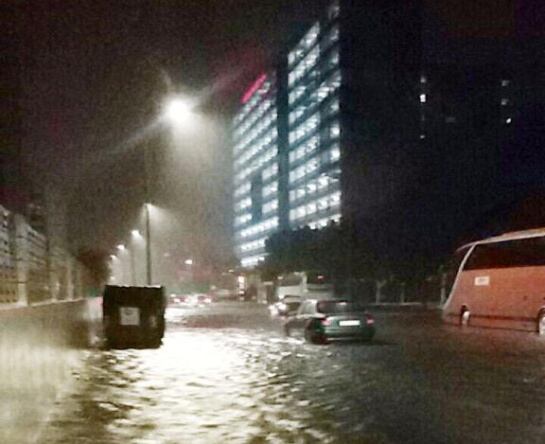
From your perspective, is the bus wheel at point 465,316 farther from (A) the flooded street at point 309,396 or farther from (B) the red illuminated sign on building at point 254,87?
(B) the red illuminated sign on building at point 254,87

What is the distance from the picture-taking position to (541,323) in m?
29.2

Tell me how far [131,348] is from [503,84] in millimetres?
110424

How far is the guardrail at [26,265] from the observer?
29.3 feet

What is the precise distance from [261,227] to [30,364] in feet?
503

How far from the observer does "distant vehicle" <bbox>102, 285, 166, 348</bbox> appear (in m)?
27.3

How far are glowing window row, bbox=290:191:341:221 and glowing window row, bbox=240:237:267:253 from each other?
699 inches

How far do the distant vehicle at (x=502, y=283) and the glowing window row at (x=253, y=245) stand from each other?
12146cm

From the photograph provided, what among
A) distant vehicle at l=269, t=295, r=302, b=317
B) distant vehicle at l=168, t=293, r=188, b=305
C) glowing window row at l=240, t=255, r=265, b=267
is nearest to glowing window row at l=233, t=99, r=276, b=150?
glowing window row at l=240, t=255, r=265, b=267

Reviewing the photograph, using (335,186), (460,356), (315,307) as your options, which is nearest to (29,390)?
(460,356)

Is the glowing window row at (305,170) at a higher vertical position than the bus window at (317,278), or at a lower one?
higher

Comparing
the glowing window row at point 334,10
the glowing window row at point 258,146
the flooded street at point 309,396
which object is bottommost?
the flooded street at point 309,396

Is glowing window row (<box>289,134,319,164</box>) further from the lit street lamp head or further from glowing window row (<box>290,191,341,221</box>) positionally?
the lit street lamp head

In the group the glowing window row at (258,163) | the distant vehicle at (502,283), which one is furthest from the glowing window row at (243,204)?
the distant vehicle at (502,283)

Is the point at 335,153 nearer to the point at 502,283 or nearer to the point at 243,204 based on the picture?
the point at 243,204
